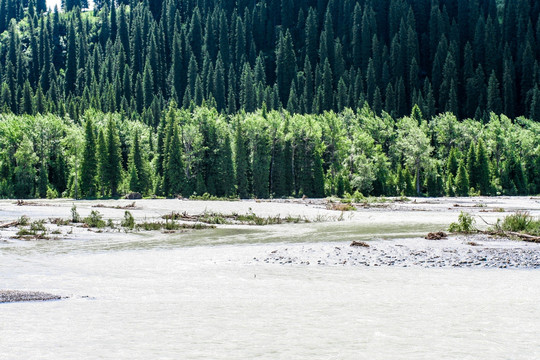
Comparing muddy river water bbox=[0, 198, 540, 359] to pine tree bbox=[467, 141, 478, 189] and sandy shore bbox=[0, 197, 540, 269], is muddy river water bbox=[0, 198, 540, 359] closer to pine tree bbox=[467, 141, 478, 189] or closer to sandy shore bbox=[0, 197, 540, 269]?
sandy shore bbox=[0, 197, 540, 269]

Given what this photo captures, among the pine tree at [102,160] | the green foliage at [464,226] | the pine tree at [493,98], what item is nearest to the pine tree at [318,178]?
the pine tree at [102,160]

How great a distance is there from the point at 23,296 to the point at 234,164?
85.2 m

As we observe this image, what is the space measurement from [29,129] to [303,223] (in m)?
77.3

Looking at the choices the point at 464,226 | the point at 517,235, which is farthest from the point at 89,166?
the point at 517,235

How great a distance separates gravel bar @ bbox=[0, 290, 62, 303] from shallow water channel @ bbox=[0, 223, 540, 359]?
1.70 ft

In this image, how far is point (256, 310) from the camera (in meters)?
16.6

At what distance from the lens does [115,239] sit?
119 ft

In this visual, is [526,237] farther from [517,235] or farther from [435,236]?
[435,236]

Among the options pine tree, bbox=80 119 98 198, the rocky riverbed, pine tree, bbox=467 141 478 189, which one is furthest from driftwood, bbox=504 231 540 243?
pine tree, bbox=80 119 98 198

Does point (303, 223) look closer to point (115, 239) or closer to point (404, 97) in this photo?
point (115, 239)

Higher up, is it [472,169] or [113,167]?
[113,167]

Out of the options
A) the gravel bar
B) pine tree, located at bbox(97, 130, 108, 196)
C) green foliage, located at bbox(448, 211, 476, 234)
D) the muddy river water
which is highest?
pine tree, located at bbox(97, 130, 108, 196)

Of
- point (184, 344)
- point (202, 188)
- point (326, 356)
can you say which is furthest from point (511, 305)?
point (202, 188)

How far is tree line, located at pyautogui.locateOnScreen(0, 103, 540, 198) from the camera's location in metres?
102
